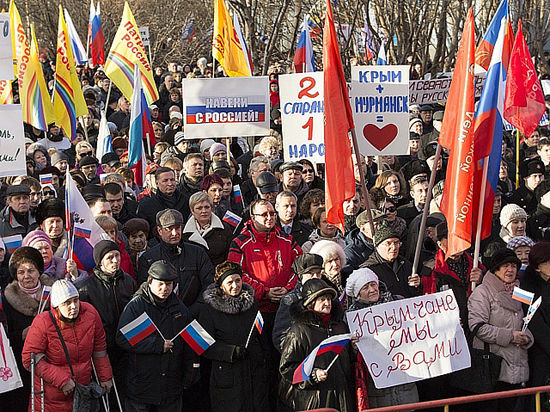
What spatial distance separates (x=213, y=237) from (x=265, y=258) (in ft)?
2.96

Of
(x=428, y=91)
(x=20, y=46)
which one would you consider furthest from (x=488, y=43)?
(x=20, y=46)

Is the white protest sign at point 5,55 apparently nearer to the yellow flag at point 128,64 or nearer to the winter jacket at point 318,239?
the yellow flag at point 128,64

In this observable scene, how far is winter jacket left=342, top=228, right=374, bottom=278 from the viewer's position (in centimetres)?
763

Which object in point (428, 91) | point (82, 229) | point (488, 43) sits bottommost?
point (82, 229)

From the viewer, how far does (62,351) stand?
6.30 metres

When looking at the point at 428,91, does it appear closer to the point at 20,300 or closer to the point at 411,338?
the point at 411,338

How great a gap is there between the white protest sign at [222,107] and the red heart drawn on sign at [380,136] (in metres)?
2.00

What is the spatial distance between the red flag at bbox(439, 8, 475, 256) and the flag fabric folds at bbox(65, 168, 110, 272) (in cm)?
278

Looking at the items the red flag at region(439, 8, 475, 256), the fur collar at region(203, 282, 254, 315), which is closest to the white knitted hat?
the fur collar at region(203, 282, 254, 315)

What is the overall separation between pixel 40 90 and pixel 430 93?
523 cm

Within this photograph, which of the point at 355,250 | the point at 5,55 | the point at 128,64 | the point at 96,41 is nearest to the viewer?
the point at 355,250

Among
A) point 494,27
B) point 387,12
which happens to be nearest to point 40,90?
point 494,27

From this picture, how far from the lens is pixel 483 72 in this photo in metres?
13.3

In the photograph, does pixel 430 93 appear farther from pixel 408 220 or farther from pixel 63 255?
pixel 63 255
